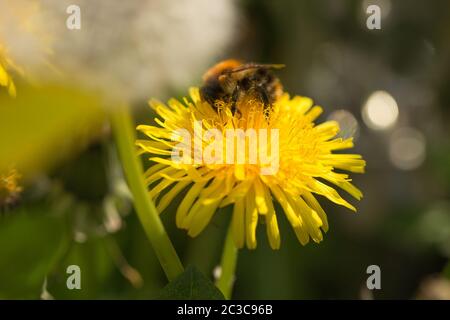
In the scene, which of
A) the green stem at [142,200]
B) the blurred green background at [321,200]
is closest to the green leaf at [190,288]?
the green stem at [142,200]

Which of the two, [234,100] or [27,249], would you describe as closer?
[234,100]

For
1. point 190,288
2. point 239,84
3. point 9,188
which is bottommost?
point 190,288

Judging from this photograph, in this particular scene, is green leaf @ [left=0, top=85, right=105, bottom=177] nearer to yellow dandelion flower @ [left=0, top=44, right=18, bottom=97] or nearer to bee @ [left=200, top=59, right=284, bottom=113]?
yellow dandelion flower @ [left=0, top=44, right=18, bottom=97]

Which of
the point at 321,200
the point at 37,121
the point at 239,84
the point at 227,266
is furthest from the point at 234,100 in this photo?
the point at 321,200

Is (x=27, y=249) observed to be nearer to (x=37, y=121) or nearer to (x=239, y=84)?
(x=239, y=84)

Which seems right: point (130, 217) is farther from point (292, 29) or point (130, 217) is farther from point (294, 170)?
point (292, 29)

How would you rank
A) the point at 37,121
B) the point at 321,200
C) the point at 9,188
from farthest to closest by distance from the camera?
the point at 321,200 → the point at 9,188 → the point at 37,121

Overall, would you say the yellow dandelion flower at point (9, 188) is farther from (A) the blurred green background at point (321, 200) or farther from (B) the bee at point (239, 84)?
(B) the bee at point (239, 84)
